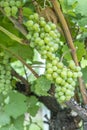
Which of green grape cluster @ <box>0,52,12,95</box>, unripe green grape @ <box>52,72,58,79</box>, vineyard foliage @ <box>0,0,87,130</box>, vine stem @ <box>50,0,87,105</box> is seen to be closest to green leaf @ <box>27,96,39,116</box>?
vineyard foliage @ <box>0,0,87,130</box>

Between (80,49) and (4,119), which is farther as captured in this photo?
(4,119)

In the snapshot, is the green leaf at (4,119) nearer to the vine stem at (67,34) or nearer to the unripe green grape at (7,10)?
the vine stem at (67,34)

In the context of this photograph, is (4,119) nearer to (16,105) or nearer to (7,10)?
(16,105)

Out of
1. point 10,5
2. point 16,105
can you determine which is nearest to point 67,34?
point 10,5

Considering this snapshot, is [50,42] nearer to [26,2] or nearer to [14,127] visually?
[26,2]

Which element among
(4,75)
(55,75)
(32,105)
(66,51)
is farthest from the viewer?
(32,105)

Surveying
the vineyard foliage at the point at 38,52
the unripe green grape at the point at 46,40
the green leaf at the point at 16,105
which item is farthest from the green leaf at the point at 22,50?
the unripe green grape at the point at 46,40
